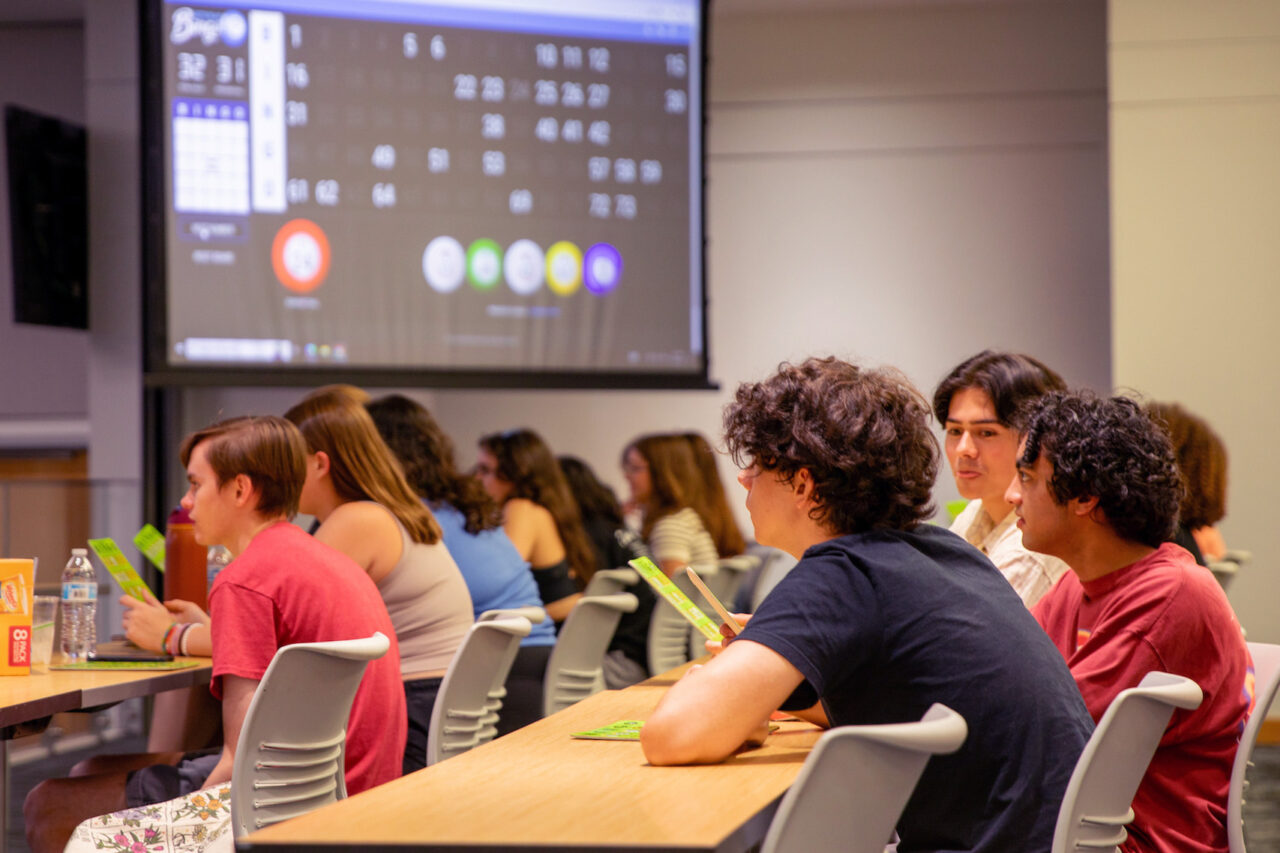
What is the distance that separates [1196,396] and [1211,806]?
4111 millimetres

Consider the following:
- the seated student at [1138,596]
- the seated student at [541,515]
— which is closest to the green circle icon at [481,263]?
the seated student at [541,515]

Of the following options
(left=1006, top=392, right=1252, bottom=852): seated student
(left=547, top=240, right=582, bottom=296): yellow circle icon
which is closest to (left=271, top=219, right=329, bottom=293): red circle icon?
(left=547, top=240, right=582, bottom=296): yellow circle icon

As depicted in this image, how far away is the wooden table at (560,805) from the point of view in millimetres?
1145

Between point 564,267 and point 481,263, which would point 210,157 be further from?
point 564,267

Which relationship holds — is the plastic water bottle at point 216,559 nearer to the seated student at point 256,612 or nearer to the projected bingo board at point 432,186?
the seated student at point 256,612

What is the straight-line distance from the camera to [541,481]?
14.6ft

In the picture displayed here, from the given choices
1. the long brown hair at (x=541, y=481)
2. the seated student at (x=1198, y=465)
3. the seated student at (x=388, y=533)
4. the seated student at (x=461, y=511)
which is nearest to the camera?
the seated student at (x=388, y=533)

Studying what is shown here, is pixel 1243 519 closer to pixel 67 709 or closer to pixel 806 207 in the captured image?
pixel 806 207

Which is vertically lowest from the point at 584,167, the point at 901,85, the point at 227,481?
the point at 227,481

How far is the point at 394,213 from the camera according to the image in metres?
5.13

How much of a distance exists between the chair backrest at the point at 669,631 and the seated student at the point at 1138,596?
2.54 m

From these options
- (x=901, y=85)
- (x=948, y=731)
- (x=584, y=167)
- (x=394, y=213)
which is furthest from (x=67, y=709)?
(x=901, y=85)

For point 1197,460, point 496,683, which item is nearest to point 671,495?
point 1197,460

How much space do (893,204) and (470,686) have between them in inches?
185
